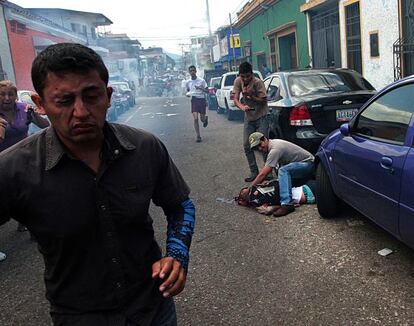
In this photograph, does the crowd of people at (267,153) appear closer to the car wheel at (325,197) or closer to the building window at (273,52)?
the car wheel at (325,197)

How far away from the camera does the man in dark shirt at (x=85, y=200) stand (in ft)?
4.51

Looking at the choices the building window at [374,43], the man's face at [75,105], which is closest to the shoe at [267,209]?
the man's face at [75,105]

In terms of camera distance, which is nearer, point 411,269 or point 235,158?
point 411,269

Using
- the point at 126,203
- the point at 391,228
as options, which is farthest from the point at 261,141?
the point at 126,203

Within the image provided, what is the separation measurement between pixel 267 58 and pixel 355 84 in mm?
16934

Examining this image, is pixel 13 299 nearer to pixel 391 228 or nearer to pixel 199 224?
pixel 199 224

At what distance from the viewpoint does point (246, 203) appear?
210 inches

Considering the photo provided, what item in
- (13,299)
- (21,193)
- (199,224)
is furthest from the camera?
(199,224)

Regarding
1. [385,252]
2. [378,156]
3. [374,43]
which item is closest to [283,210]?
[385,252]

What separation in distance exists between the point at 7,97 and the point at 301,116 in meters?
3.66

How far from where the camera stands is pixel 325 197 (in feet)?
14.9

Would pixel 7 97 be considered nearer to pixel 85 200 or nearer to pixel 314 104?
pixel 85 200

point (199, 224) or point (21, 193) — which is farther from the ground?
point (21, 193)

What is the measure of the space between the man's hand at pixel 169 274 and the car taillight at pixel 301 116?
4.72 m
